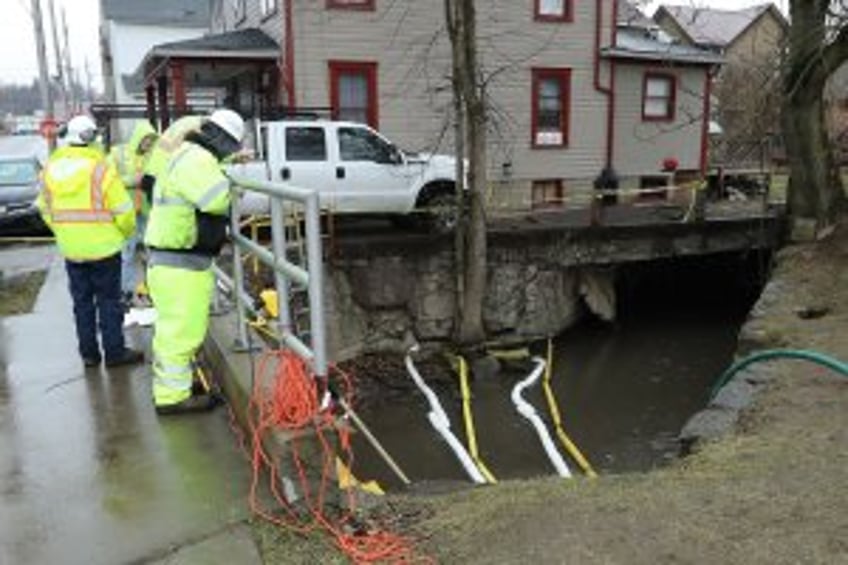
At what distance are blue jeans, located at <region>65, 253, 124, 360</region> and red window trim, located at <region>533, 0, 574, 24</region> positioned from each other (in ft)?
55.1

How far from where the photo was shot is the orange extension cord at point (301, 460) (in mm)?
3943

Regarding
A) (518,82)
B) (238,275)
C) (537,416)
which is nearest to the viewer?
(238,275)

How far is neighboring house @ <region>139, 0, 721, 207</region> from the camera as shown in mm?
19031

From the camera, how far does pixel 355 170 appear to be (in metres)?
14.7

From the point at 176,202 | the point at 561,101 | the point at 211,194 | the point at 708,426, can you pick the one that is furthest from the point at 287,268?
the point at 561,101

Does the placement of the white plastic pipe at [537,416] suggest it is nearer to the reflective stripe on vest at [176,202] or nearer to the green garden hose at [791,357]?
the green garden hose at [791,357]

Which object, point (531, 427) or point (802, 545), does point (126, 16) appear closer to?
point (531, 427)

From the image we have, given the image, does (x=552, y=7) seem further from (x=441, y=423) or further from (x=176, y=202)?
(x=176, y=202)

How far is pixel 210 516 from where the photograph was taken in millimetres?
4168

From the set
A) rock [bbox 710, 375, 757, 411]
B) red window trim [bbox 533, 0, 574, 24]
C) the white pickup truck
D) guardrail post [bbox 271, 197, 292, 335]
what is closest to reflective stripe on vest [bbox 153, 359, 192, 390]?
guardrail post [bbox 271, 197, 292, 335]

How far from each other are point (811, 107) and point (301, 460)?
1358cm

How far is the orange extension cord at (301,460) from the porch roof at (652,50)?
19491 mm

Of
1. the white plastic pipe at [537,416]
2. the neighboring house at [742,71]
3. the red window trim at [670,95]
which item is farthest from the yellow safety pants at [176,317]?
the red window trim at [670,95]

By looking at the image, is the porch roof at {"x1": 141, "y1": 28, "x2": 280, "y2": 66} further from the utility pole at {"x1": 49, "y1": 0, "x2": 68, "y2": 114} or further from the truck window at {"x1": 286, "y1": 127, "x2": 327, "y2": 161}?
the utility pole at {"x1": 49, "y1": 0, "x2": 68, "y2": 114}
